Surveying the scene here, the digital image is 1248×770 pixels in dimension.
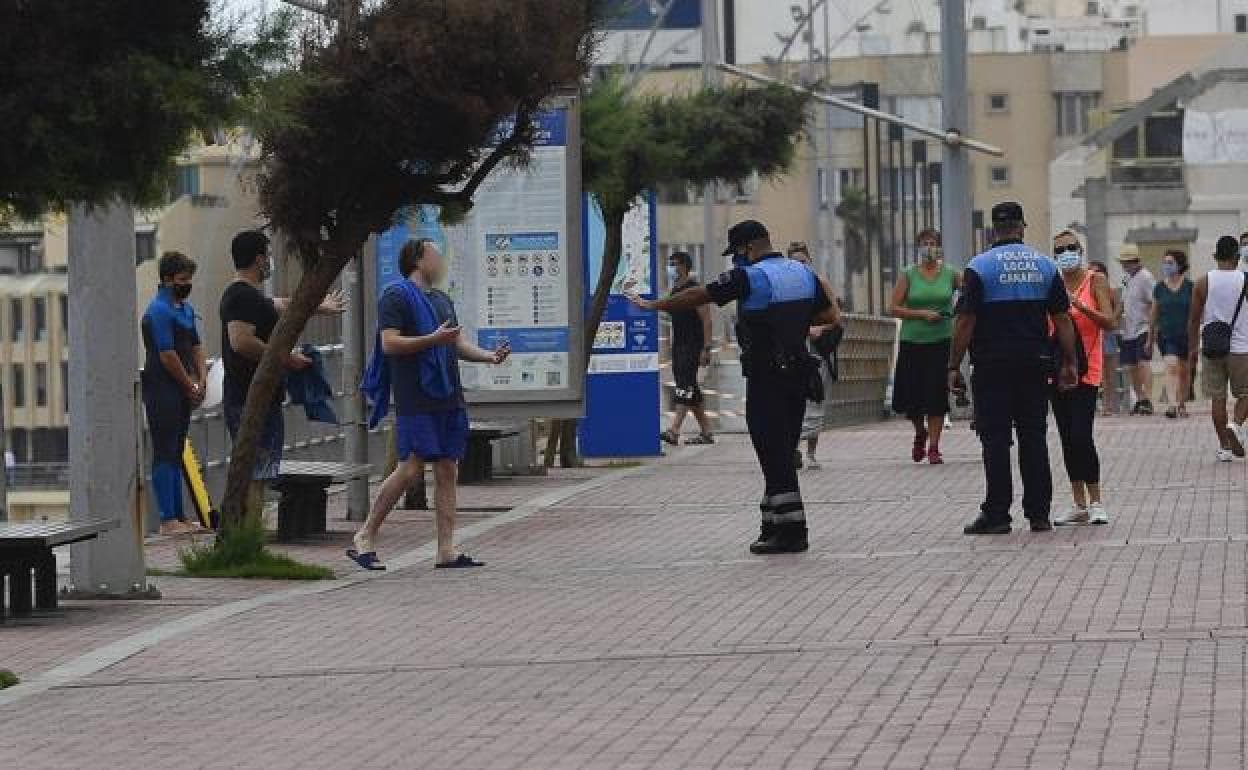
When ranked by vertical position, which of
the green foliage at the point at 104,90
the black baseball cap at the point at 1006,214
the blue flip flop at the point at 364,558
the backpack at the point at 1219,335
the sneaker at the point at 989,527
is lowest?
the blue flip flop at the point at 364,558

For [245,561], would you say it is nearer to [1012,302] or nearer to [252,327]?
[252,327]

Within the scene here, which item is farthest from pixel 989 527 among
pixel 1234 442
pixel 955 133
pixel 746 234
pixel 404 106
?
pixel 955 133

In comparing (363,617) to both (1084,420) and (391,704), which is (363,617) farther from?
(1084,420)

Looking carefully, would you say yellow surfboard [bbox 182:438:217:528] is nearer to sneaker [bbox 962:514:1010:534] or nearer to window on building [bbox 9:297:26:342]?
sneaker [bbox 962:514:1010:534]

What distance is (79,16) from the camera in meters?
11.1

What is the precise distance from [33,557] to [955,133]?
72.4 ft

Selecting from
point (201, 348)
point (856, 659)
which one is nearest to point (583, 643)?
point (856, 659)

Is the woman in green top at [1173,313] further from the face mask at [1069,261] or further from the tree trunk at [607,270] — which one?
the face mask at [1069,261]

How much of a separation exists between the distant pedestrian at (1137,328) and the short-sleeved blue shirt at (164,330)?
659 inches

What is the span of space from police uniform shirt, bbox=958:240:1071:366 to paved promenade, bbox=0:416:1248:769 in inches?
39.3

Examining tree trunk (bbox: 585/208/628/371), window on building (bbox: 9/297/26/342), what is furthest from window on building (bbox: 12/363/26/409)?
tree trunk (bbox: 585/208/628/371)

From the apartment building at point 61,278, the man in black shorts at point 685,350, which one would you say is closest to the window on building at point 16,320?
the apartment building at point 61,278

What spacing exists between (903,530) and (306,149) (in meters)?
3.86

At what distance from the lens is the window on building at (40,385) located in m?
52.8
